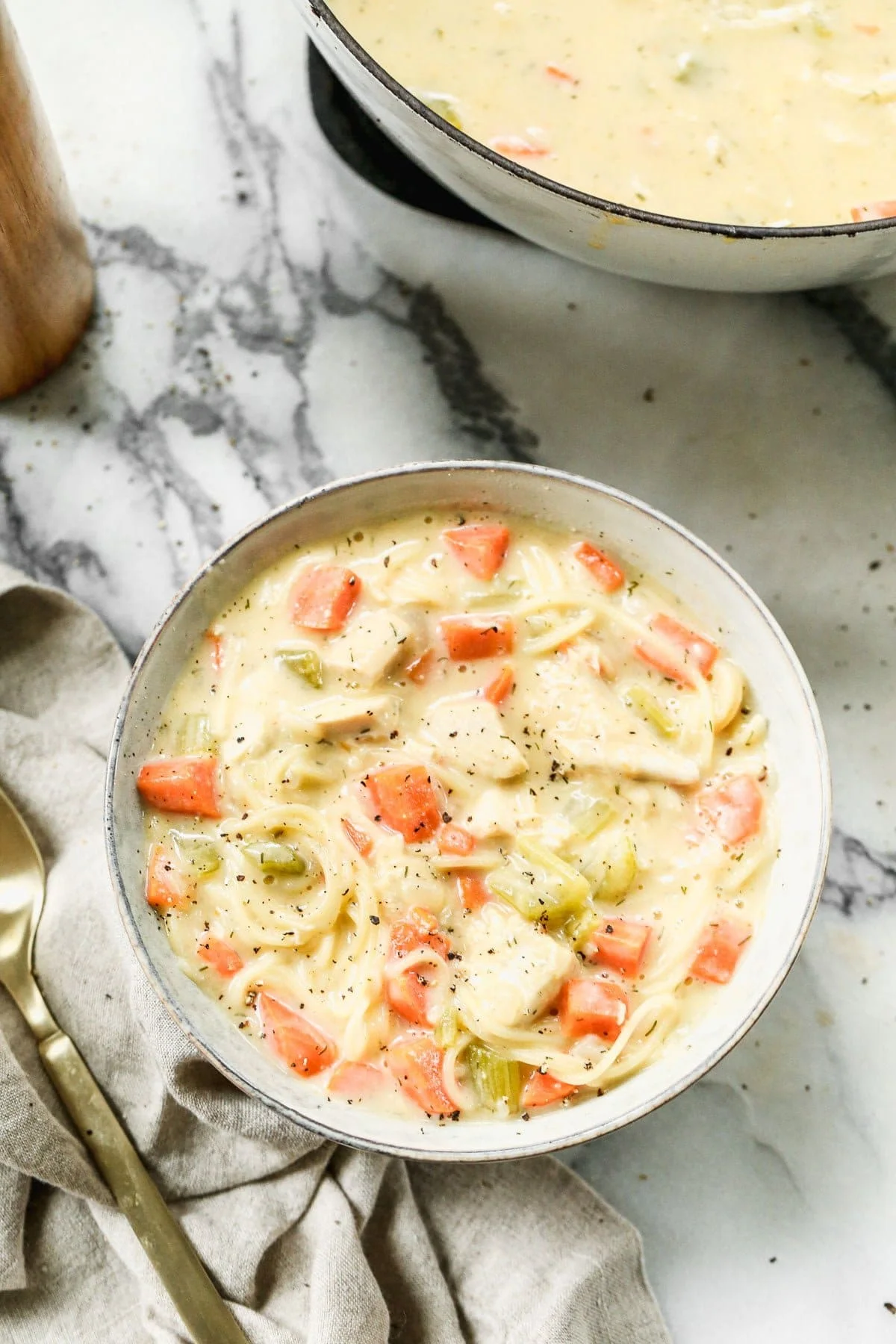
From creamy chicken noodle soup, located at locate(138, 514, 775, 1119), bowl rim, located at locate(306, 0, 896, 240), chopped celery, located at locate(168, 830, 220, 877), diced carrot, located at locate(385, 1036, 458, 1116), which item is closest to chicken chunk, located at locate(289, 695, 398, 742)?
creamy chicken noodle soup, located at locate(138, 514, 775, 1119)

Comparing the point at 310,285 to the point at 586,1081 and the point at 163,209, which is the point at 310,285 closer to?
the point at 163,209

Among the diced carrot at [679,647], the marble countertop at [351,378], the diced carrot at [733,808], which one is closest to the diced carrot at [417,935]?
the diced carrot at [733,808]

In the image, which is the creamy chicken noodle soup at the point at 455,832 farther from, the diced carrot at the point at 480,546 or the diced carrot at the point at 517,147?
the diced carrot at the point at 517,147

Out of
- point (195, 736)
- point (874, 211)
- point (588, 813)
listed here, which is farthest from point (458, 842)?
point (874, 211)

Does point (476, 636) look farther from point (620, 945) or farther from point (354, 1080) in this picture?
point (354, 1080)

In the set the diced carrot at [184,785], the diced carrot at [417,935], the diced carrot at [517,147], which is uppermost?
the diced carrot at [517,147]

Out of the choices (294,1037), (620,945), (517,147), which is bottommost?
(294,1037)
